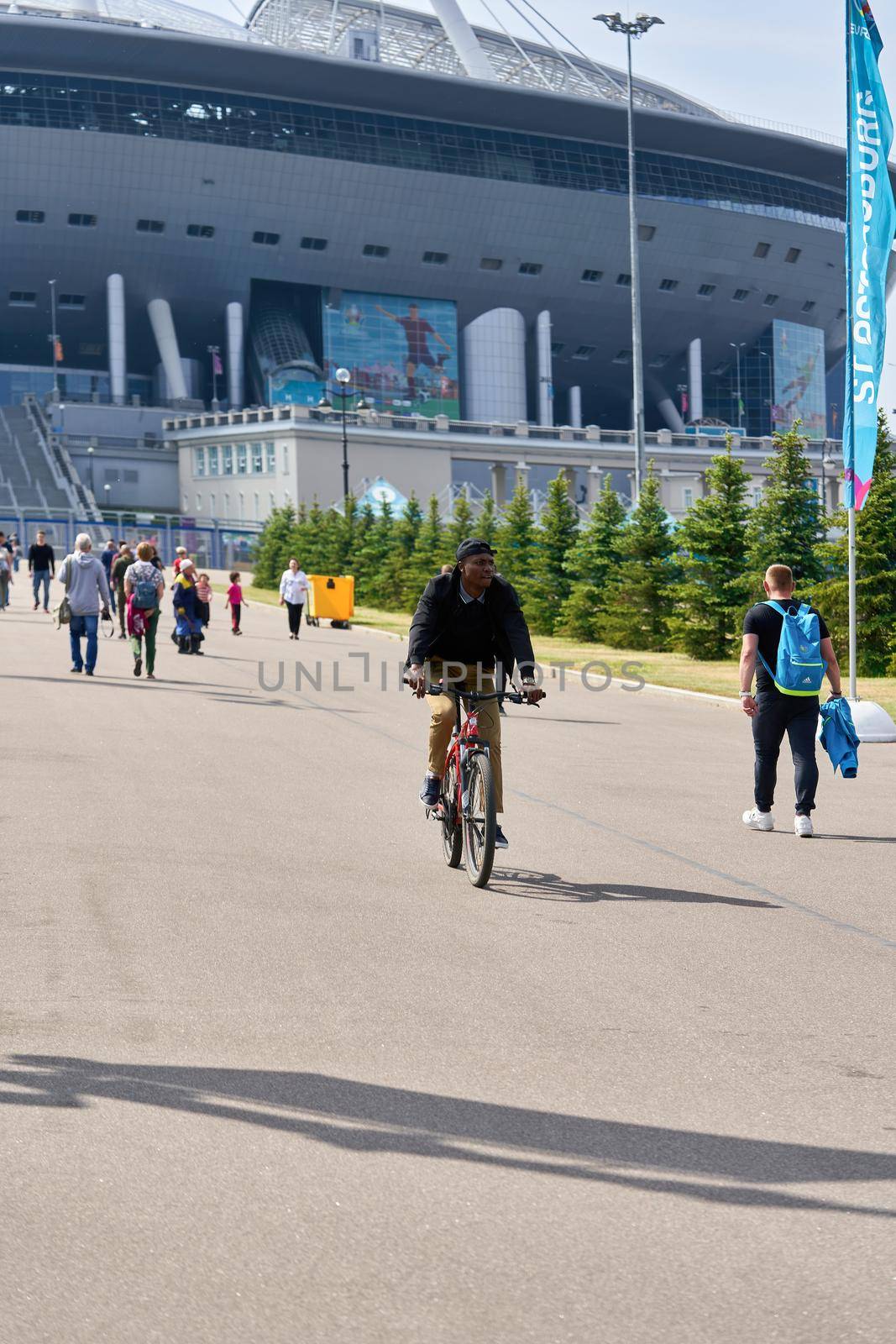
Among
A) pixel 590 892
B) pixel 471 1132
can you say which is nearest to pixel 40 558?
pixel 590 892

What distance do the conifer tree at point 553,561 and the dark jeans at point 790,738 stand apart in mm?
26841

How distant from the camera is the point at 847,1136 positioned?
511 cm

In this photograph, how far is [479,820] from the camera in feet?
30.8

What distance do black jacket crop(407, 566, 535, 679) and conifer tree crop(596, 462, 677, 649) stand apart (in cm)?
2341

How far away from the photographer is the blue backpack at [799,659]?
37.0 feet

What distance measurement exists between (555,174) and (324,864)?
97.2 meters

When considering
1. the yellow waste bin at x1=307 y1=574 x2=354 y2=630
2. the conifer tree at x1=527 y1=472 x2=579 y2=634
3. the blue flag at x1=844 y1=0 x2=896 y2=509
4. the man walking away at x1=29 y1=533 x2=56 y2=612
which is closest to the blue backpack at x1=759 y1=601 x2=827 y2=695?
the blue flag at x1=844 y1=0 x2=896 y2=509

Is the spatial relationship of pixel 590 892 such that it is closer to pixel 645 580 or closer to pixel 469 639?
pixel 469 639

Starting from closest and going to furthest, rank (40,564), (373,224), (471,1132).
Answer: (471,1132), (40,564), (373,224)

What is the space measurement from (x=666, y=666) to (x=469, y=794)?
19.9m

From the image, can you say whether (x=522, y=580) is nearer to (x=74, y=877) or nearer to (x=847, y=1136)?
(x=74, y=877)

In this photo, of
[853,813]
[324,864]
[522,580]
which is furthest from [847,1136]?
[522,580]

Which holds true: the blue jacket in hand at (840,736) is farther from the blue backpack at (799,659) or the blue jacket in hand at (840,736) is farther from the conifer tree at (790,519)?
the conifer tree at (790,519)

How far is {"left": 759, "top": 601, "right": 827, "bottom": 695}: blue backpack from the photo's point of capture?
11.3 m
